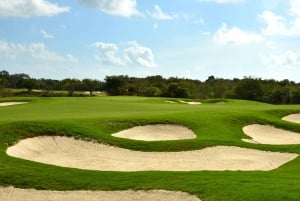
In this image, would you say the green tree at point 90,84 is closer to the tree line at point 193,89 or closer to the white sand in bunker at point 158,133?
the tree line at point 193,89

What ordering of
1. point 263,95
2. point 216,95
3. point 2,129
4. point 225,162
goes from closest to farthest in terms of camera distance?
point 225,162 < point 2,129 < point 263,95 < point 216,95

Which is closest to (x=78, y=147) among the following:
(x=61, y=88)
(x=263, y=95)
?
(x=263, y=95)

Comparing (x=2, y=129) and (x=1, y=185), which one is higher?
(x=2, y=129)

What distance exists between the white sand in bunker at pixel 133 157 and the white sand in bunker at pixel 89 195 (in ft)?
11.1

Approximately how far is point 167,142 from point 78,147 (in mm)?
3687

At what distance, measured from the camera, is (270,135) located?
25.5 m

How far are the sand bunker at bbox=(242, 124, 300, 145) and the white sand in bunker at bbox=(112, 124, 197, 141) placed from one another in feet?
11.7

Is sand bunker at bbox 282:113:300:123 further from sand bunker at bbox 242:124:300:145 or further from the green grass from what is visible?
the green grass

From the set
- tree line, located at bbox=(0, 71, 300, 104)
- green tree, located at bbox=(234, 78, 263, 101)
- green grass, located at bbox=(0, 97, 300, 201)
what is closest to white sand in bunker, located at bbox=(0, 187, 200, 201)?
green grass, located at bbox=(0, 97, 300, 201)

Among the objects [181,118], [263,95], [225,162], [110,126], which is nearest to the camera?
[225,162]

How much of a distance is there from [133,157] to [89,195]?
209 inches

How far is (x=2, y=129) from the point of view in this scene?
18.1m

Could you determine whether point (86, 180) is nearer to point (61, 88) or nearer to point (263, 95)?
point (263, 95)

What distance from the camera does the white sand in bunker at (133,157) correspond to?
53.1ft
